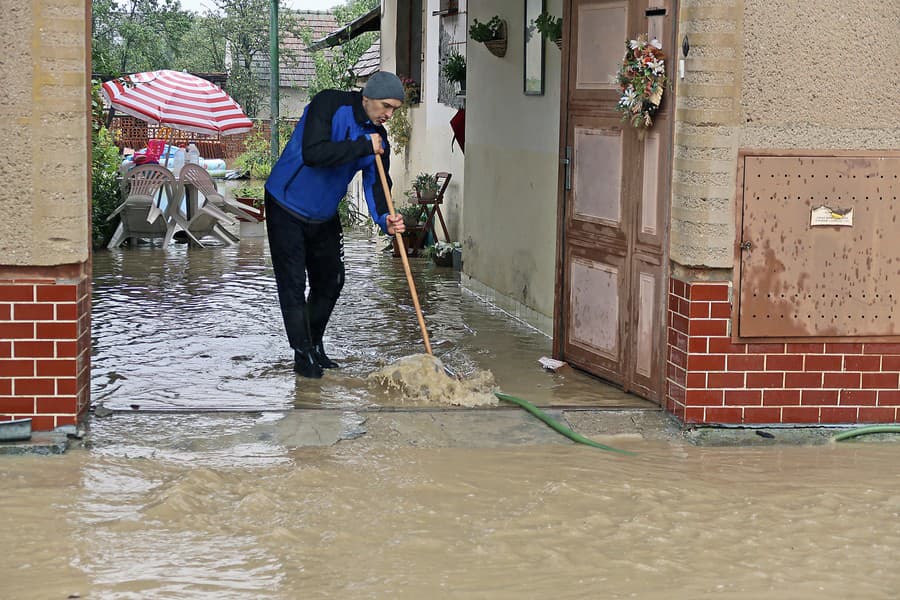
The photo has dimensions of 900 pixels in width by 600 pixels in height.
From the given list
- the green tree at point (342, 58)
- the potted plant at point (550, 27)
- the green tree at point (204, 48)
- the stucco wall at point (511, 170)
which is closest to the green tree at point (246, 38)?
the green tree at point (204, 48)

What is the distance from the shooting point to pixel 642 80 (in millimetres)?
6691

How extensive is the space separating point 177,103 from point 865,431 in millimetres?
11919

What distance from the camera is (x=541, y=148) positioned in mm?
9766

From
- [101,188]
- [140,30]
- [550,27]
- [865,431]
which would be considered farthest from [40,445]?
[140,30]

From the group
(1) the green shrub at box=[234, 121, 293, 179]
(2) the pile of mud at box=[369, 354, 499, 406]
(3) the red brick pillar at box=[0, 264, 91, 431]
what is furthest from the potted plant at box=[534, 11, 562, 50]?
(1) the green shrub at box=[234, 121, 293, 179]

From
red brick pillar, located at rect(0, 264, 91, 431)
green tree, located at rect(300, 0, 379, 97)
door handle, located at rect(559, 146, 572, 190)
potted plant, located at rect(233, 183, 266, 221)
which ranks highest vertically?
green tree, located at rect(300, 0, 379, 97)

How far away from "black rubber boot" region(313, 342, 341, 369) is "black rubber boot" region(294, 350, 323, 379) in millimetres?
179

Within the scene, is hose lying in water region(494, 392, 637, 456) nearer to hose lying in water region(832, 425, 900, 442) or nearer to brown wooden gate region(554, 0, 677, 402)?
brown wooden gate region(554, 0, 677, 402)

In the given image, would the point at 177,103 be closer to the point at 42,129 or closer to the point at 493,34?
the point at 493,34

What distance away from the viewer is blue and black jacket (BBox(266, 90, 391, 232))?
24.2 ft

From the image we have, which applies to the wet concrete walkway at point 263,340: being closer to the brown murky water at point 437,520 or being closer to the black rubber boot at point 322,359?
the black rubber boot at point 322,359

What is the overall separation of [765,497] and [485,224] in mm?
5975

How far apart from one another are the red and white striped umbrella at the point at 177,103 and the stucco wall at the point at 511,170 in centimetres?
587

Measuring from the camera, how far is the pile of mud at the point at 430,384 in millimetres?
7062
